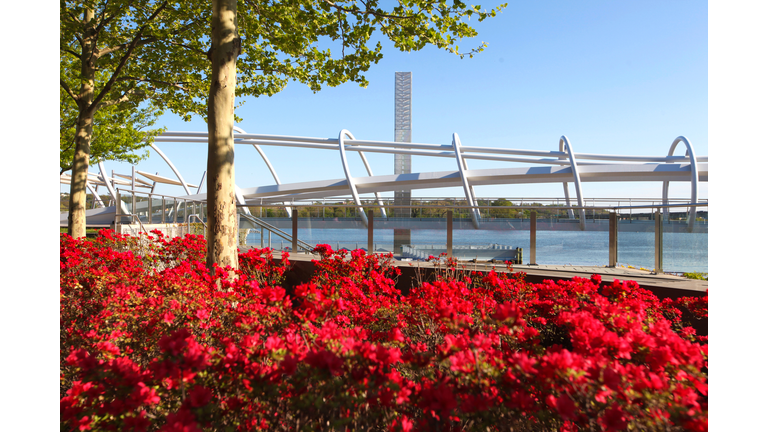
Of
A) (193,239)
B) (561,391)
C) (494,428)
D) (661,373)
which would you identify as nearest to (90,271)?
(193,239)

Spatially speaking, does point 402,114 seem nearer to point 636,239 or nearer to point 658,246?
point 636,239

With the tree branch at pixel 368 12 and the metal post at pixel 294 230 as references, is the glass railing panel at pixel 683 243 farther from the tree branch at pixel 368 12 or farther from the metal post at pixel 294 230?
the metal post at pixel 294 230

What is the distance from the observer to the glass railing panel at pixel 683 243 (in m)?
5.91

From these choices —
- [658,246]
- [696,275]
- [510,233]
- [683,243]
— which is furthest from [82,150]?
[696,275]

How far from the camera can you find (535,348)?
2504mm

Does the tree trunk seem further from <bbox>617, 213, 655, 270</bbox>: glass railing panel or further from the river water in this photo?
<bbox>617, 213, 655, 270</bbox>: glass railing panel

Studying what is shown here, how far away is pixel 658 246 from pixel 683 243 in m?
0.34

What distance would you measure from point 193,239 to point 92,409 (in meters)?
5.45

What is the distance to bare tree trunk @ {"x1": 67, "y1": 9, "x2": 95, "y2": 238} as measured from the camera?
29.2ft

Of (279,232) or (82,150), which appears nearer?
(279,232)

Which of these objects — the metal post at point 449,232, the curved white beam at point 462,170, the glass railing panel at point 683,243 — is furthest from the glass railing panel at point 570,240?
the curved white beam at point 462,170

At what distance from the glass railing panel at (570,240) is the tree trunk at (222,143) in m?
5.27

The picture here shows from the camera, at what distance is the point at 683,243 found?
6082 mm
